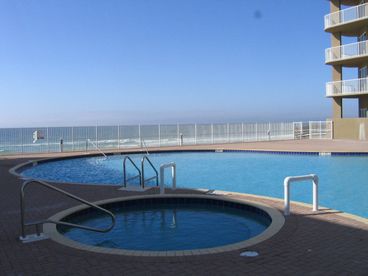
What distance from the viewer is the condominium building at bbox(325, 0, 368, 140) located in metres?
27.0

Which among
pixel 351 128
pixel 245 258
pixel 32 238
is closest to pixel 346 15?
pixel 351 128

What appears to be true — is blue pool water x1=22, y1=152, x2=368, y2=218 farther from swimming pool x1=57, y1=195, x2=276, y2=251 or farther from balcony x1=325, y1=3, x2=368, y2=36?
balcony x1=325, y1=3, x2=368, y2=36

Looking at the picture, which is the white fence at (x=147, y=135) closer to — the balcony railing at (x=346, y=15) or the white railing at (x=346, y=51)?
the white railing at (x=346, y=51)

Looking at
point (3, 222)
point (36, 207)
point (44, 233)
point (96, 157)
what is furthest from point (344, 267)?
point (96, 157)

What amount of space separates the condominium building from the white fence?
5.12 ft

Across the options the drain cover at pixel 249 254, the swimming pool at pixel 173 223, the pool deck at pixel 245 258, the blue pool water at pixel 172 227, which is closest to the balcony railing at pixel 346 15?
the swimming pool at pixel 173 223

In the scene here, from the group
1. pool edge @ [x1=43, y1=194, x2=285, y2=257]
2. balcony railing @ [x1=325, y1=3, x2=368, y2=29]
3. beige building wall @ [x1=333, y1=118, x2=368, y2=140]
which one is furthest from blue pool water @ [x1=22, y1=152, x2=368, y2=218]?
balcony railing @ [x1=325, y1=3, x2=368, y2=29]

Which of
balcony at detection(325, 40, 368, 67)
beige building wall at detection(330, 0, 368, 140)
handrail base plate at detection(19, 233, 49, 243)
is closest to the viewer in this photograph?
handrail base plate at detection(19, 233, 49, 243)

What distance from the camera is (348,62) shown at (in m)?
28.7

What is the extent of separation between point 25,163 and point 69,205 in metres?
10.4

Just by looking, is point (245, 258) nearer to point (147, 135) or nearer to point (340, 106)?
point (147, 135)

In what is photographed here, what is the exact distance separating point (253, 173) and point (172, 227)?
27.5ft

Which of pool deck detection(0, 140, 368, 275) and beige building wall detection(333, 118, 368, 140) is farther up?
beige building wall detection(333, 118, 368, 140)

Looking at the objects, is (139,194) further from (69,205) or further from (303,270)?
(303,270)
